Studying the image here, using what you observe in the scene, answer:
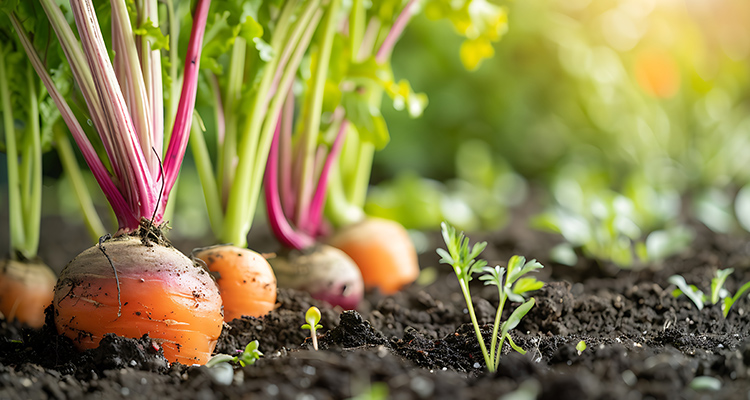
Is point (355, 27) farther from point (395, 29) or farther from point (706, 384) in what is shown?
point (706, 384)

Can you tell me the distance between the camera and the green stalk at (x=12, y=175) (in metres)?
1.12

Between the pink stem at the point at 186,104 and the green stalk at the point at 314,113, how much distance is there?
323 mm

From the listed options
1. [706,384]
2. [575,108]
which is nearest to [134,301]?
[706,384]

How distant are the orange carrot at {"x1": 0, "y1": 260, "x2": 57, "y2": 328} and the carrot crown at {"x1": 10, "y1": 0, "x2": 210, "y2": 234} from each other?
0.39m

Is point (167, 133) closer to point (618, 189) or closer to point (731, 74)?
point (618, 189)

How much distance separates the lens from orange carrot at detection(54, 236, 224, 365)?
2.94ft

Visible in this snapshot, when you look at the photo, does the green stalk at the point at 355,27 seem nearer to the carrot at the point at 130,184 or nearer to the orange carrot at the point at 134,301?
the carrot at the point at 130,184

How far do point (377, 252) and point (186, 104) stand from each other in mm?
738

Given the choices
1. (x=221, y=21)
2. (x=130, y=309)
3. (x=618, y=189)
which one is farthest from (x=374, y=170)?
(x=130, y=309)

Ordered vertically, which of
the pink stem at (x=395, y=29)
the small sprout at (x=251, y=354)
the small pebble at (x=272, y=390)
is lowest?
the small sprout at (x=251, y=354)

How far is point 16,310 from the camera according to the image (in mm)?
1191

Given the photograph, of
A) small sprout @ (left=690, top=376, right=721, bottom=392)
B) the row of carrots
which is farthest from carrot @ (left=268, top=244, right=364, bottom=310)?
small sprout @ (left=690, top=376, right=721, bottom=392)

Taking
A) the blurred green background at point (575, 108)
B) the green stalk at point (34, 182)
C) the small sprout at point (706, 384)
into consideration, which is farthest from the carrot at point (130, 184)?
the blurred green background at point (575, 108)

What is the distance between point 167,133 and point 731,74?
339 centimetres
